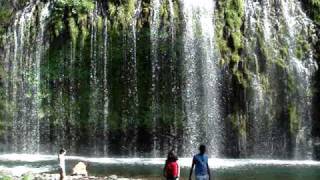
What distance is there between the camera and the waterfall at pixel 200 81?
31266 mm

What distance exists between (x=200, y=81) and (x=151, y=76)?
2644 mm

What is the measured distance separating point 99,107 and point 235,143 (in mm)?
7539

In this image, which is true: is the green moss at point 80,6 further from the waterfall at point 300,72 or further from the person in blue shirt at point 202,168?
the person in blue shirt at point 202,168

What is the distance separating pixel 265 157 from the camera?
1209 inches

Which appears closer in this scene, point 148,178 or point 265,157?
point 148,178

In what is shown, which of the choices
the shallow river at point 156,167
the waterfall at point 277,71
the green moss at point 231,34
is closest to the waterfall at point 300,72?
the waterfall at point 277,71

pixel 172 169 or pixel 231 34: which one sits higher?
pixel 231 34

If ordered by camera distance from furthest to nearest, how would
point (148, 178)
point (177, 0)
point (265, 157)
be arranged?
point (177, 0)
point (265, 157)
point (148, 178)

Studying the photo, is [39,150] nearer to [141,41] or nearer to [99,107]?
[99,107]

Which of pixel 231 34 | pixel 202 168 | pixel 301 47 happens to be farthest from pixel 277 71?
pixel 202 168

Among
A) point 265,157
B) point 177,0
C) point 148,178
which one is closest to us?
point 148,178

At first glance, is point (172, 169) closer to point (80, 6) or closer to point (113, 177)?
point (113, 177)

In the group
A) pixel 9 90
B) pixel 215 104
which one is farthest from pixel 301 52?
pixel 9 90

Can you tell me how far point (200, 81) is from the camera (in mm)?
31938
